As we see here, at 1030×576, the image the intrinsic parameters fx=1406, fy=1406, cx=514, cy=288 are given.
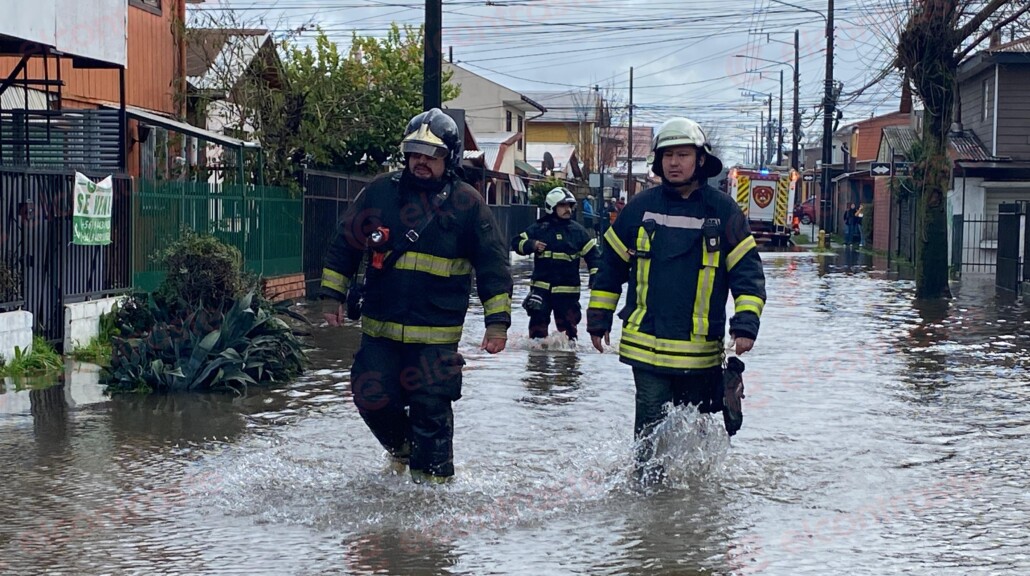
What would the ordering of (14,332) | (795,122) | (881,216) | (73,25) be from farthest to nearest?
(795,122) < (881,216) < (73,25) < (14,332)

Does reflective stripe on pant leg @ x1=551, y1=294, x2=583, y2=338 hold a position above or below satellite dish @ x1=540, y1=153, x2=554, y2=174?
below

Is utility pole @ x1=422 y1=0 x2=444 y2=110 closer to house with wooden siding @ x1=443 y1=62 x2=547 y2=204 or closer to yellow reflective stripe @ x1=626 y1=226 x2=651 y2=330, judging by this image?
yellow reflective stripe @ x1=626 y1=226 x2=651 y2=330

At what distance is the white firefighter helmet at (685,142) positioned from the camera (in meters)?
7.00

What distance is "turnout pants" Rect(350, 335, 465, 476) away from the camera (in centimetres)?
687

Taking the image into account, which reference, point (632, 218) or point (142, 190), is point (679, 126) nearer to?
point (632, 218)

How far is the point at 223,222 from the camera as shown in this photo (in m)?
17.3

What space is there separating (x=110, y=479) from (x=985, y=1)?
1804cm

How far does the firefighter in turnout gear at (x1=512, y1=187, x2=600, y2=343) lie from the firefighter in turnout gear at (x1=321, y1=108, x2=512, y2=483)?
22.4 feet

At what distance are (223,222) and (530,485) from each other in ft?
35.8

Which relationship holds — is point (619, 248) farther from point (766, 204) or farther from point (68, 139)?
point (766, 204)

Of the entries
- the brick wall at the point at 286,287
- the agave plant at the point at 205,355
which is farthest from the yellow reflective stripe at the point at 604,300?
the brick wall at the point at 286,287

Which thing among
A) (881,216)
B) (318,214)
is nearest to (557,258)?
(318,214)

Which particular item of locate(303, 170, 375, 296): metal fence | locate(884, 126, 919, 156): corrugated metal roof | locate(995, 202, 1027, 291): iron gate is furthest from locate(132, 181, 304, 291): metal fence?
locate(884, 126, 919, 156): corrugated metal roof

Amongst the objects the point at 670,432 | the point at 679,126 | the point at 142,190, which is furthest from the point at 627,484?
the point at 142,190
